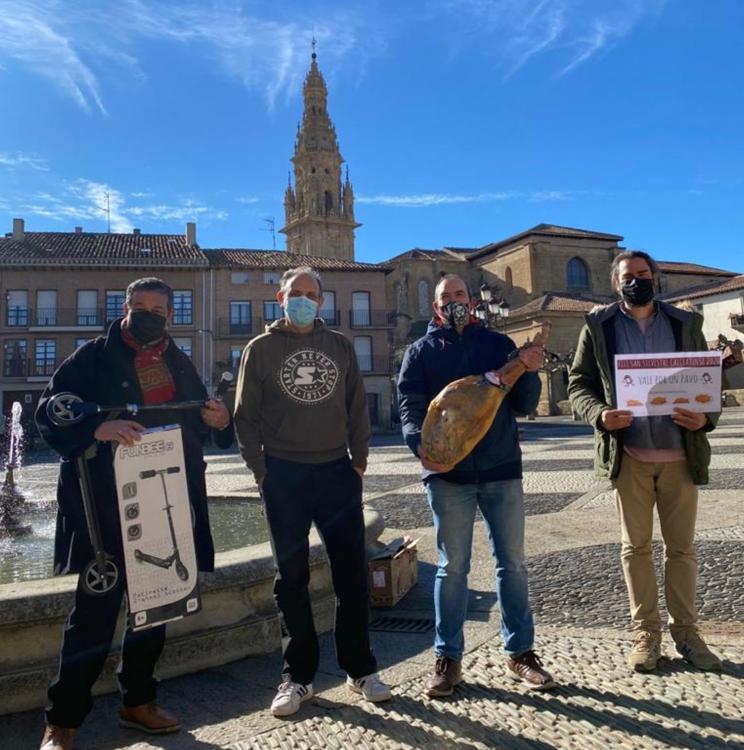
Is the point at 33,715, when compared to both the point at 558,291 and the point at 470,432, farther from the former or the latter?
the point at 558,291

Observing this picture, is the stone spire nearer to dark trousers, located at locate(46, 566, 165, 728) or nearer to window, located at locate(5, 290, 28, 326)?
window, located at locate(5, 290, 28, 326)

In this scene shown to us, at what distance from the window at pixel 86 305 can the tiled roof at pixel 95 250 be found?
155 centimetres

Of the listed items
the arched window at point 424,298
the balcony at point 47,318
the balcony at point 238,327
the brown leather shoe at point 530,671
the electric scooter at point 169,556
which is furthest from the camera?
the arched window at point 424,298

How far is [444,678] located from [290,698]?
2.10 feet

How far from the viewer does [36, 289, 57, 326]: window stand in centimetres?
3347

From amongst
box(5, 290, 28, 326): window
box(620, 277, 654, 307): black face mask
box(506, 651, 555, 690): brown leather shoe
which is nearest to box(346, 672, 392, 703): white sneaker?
box(506, 651, 555, 690): brown leather shoe

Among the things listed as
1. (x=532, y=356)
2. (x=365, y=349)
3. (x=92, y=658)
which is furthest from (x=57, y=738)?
(x=365, y=349)

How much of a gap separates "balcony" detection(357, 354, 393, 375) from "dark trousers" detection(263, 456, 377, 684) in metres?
33.1

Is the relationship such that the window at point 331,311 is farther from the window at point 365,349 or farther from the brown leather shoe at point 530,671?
the brown leather shoe at point 530,671

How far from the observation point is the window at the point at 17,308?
3331cm

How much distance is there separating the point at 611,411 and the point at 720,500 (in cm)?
481

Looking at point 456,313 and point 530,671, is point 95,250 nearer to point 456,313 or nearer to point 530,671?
point 456,313

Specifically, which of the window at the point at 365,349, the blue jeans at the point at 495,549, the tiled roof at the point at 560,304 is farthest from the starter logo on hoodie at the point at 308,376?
the tiled roof at the point at 560,304

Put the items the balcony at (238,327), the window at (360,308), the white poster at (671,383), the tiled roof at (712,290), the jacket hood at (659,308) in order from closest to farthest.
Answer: the white poster at (671,383) < the jacket hood at (659,308) < the balcony at (238,327) < the window at (360,308) < the tiled roof at (712,290)
